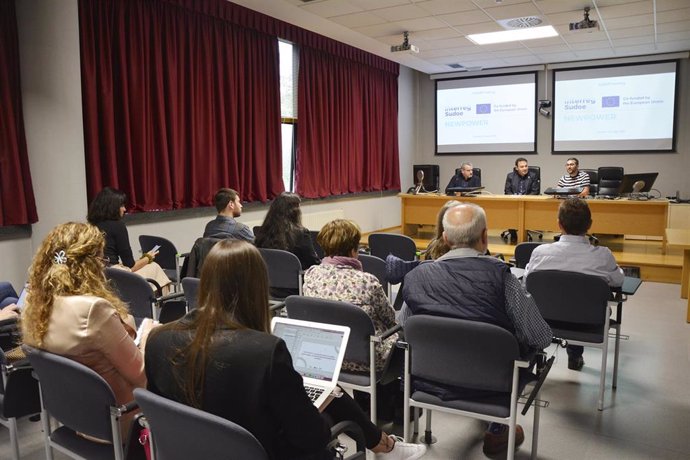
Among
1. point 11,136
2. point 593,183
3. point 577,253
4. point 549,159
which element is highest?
point 11,136

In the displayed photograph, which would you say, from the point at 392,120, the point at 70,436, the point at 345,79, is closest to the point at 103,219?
the point at 70,436

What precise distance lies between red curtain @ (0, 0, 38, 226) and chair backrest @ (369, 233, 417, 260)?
9.41ft

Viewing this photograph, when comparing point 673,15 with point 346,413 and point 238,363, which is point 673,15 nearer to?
point 346,413

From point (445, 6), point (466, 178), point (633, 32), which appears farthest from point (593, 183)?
point (445, 6)

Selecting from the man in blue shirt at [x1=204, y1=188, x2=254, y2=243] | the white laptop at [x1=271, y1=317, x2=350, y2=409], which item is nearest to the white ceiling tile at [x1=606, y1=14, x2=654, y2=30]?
the man in blue shirt at [x1=204, y1=188, x2=254, y2=243]

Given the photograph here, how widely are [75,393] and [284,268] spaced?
6.72 feet

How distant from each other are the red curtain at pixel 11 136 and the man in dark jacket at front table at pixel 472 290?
345 centimetres

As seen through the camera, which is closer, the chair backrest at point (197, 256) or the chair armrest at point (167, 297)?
the chair armrest at point (167, 297)

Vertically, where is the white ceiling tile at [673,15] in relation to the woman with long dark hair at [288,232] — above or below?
above

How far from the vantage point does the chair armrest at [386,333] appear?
2.29m

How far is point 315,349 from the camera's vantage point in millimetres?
1762

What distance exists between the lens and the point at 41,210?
445 cm

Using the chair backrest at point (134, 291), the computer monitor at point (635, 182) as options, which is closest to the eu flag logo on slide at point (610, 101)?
the computer monitor at point (635, 182)

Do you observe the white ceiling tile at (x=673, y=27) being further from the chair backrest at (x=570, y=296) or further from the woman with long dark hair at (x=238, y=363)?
the woman with long dark hair at (x=238, y=363)
